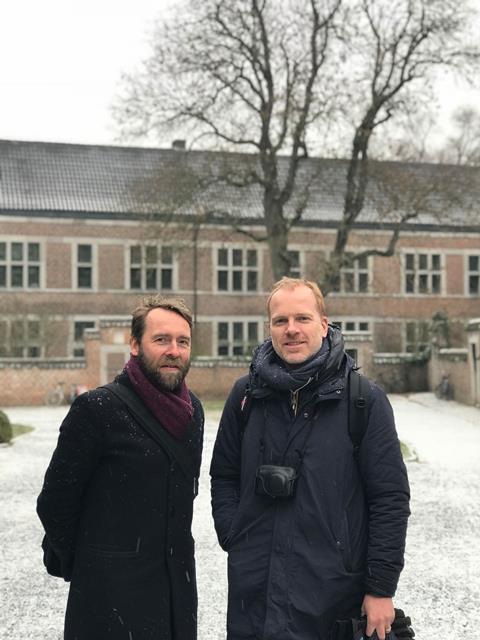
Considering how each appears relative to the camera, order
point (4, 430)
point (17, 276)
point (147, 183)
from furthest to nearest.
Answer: point (17, 276)
point (147, 183)
point (4, 430)

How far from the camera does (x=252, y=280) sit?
3431 centimetres

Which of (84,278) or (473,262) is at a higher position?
(473,262)

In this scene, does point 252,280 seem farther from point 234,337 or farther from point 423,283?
point 423,283

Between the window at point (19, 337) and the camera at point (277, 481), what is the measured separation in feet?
88.4

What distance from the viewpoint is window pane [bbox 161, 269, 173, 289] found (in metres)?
33.8

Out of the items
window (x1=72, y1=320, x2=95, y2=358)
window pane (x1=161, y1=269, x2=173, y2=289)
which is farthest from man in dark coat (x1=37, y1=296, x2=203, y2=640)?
window pane (x1=161, y1=269, x2=173, y2=289)

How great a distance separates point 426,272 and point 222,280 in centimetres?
898

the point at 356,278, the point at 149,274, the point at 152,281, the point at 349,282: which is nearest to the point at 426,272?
the point at 356,278

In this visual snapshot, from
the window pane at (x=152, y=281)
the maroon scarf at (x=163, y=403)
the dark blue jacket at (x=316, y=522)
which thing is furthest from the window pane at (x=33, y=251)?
the dark blue jacket at (x=316, y=522)

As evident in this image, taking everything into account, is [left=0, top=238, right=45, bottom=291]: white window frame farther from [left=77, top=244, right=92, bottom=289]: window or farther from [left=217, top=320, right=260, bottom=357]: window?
[left=217, top=320, right=260, bottom=357]: window

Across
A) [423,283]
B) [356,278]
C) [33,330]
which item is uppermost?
[356,278]

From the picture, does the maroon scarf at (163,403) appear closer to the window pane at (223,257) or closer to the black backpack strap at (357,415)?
the black backpack strap at (357,415)

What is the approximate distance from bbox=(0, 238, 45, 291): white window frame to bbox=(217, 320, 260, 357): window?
24.3ft

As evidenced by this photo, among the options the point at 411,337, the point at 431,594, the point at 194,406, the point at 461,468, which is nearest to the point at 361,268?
the point at 411,337
